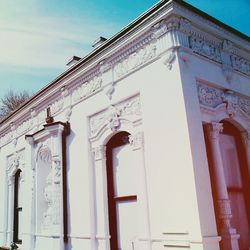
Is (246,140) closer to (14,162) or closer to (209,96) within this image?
(209,96)

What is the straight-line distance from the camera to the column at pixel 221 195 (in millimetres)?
5559

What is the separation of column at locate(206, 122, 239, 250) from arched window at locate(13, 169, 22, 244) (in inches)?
293

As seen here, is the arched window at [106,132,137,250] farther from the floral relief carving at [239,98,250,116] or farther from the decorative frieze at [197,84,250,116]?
the floral relief carving at [239,98,250,116]

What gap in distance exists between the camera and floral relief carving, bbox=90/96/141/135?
22.1 ft

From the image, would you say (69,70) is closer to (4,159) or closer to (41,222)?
(41,222)

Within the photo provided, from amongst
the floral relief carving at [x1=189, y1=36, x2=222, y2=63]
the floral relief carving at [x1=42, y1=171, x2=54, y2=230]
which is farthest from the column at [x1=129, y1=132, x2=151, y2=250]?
the floral relief carving at [x1=42, y1=171, x2=54, y2=230]

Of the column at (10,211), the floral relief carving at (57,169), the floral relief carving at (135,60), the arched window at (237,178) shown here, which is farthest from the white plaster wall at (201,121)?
the column at (10,211)

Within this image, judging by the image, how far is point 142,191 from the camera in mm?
6184

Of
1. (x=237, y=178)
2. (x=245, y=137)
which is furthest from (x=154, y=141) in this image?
(x=245, y=137)

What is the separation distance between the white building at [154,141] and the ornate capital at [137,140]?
21 millimetres

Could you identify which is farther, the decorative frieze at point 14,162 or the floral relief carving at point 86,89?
the decorative frieze at point 14,162

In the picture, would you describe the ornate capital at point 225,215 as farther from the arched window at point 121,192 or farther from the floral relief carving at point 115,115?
the floral relief carving at point 115,115

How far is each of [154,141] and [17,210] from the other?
7129 millimetres

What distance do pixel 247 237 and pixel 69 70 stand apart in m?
5.89
